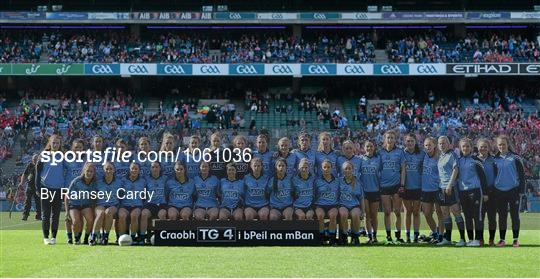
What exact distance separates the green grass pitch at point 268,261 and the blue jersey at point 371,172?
1.24 meters

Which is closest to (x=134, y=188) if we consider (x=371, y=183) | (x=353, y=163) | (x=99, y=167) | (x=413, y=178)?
(x=99, y=167)

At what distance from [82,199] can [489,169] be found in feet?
22.4

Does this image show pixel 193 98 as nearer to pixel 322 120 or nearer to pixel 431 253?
pixel 322 120

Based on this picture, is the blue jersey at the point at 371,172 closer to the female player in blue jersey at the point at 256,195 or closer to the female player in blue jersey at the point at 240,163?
the female player in blue jersey at the point at 256,195

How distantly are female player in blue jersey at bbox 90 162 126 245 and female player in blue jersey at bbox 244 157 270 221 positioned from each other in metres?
2.13

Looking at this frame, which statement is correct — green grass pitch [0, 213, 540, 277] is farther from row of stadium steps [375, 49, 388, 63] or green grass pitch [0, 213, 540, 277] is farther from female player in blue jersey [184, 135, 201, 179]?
row of stadium steps [375, 49, 388, 63]

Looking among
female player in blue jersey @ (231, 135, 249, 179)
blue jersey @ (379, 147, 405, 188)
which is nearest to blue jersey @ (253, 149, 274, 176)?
female player in blue jersey @ (231, 135, 249, 179)

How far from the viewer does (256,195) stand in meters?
12.7

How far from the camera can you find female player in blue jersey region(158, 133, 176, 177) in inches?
513

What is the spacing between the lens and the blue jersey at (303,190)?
1266 centimetres

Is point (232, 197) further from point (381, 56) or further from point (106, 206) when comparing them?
point (381, 56)

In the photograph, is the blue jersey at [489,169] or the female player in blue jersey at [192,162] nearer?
the blue jersey at [489,169]

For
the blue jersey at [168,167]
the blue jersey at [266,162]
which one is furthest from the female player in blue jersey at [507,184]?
the blue jersey at [168,167]

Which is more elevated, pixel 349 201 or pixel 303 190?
pixel 303 190
